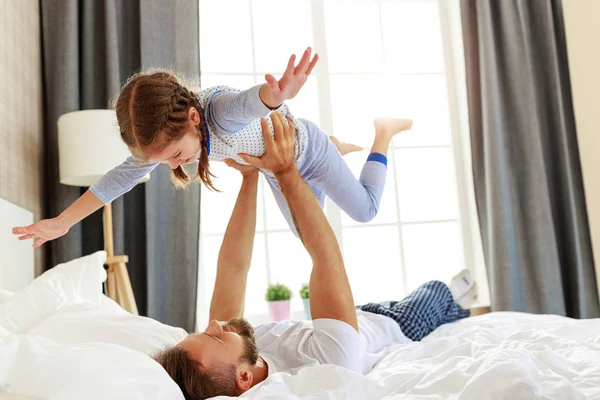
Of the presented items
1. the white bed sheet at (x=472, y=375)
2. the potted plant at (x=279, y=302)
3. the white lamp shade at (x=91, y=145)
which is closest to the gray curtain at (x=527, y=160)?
the potted plant at (x=279, y=302)

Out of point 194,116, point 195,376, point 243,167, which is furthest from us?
point 243,167

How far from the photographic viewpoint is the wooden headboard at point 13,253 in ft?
6.36

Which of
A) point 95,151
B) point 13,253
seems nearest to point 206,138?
point 13,253

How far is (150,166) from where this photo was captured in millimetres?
1882

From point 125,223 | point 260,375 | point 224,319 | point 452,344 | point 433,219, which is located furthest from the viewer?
point 433,219

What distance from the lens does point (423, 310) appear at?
7.08 feet

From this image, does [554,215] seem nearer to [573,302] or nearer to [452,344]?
[573,302]

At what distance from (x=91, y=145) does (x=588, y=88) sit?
2691 millimetres

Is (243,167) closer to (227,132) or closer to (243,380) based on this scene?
(227,132)

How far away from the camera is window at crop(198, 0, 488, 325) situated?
3555 millimetres

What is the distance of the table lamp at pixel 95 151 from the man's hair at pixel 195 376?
4.66ft

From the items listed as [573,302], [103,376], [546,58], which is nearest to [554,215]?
[573,302]

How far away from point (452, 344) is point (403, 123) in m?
1.06

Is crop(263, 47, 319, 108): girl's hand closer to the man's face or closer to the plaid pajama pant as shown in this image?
the man's face
